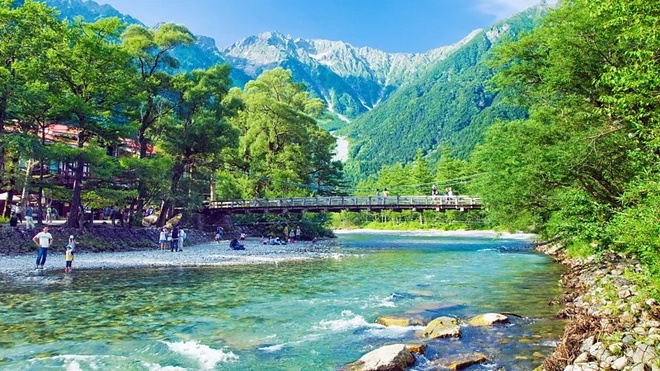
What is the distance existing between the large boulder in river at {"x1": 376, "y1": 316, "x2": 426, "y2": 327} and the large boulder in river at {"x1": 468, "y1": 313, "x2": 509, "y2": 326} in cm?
115

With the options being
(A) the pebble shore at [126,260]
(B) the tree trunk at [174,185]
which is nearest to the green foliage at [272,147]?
(B) the tree trunk at [174,185]

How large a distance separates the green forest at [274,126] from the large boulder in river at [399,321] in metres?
4.60

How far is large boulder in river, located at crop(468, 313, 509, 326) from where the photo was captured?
437 inches

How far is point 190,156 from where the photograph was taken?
3678cm

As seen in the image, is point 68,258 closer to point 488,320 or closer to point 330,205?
point 488,320

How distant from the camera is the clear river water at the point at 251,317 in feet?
28.6

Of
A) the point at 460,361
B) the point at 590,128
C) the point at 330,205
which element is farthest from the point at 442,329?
the point at 330,205

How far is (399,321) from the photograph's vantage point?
37.2ft

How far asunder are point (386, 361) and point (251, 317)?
16.8 feet

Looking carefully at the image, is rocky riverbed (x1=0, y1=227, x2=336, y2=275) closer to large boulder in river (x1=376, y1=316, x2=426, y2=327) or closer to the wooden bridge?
the wooden bridge

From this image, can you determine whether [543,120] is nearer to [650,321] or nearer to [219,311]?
[650,321]

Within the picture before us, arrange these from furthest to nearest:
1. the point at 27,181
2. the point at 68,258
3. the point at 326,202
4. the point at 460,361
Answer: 1. the point at 326,202
2. the point at 27,181
3. the point at 68,258
4. the point at 460,361

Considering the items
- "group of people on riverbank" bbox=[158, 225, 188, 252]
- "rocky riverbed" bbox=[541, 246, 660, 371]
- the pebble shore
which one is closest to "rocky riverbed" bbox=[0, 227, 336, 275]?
the pebble shore

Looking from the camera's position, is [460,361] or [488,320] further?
[488,320]
